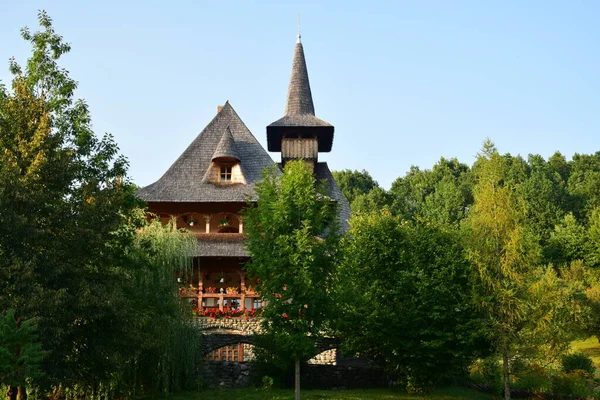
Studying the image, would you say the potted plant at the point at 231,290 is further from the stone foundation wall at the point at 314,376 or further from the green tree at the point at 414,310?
the green tree at the point at 414,310

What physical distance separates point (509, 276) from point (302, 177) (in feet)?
25.0

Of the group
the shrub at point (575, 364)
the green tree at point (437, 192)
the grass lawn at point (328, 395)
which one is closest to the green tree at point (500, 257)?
the grass lawn at point (328, 395)

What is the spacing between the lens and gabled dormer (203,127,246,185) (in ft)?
105

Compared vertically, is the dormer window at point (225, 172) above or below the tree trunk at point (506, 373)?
above

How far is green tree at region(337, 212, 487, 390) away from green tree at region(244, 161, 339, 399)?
1.25 metres

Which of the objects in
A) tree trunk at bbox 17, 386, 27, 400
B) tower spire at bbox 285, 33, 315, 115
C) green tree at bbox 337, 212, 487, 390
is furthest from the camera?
tower spire at bbox 285, 33, 315, 115

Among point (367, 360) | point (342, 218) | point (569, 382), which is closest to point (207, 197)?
point (342, 218)

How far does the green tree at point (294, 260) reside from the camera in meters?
20.5

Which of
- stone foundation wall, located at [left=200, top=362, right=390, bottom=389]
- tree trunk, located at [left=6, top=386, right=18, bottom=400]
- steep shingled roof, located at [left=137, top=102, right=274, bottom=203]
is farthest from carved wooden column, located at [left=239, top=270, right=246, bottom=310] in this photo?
tree trunk, located at [left=6, top=386, right=18, bottom=400]

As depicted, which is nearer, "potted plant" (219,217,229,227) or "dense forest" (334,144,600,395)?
"dense forest" (334,144,600,395)

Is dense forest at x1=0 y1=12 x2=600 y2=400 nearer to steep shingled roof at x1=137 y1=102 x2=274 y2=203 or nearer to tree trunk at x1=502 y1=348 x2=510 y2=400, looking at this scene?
tree trunk at x1=502 y1=348 x2=510 y2=400

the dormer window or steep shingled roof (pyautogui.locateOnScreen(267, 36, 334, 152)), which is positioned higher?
steep shingled roof (pyautogui.locateOnScreen(267, 36, 334, 152))

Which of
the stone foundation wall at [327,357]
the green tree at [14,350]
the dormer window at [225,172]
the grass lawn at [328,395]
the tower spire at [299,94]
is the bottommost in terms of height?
the grass lawn at [328,395]

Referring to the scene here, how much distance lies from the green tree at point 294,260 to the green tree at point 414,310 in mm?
1247
